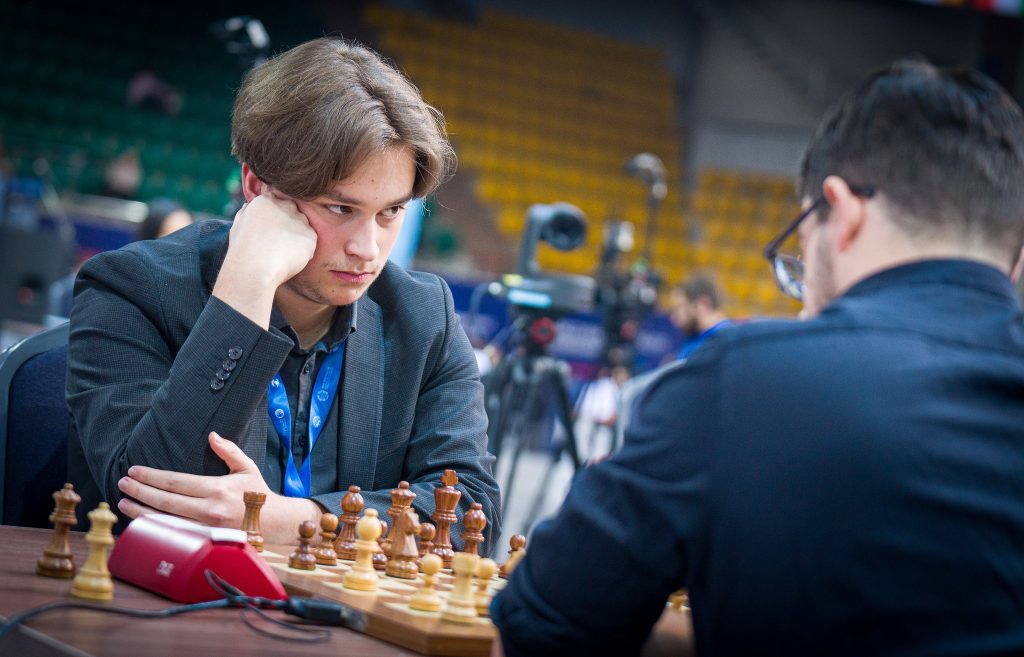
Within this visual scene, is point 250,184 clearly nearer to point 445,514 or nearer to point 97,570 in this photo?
point 445,514

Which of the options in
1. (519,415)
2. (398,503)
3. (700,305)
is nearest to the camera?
(398,503)

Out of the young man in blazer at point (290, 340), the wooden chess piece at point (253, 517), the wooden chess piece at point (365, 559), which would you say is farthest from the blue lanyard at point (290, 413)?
the wooden chess piece at point (365, 559)

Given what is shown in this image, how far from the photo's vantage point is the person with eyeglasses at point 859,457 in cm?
79

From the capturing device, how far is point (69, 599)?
38.5 inches

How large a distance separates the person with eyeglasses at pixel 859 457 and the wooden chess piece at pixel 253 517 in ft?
1.48

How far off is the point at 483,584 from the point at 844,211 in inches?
20.7

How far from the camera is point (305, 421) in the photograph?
66.4 inches

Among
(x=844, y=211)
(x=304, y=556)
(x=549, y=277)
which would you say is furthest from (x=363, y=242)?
(x=549, y=277)

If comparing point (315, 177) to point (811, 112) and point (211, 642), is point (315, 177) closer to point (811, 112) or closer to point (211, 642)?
point (211, 642)

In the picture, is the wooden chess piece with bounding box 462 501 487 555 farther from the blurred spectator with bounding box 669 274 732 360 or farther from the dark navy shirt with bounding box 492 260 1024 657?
the blurred spectator with bounding box 669 274 732 360

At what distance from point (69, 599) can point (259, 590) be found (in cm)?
17

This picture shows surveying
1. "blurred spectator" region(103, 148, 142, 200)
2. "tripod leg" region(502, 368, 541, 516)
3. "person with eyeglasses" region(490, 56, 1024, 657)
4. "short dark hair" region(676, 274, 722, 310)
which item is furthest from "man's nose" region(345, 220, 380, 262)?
"blurred spectator" region(103, 148, 142, 200)

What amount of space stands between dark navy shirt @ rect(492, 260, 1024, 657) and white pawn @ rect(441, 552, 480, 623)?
0.14 metres

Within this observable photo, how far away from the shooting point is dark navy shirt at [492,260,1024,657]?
2.59ft
